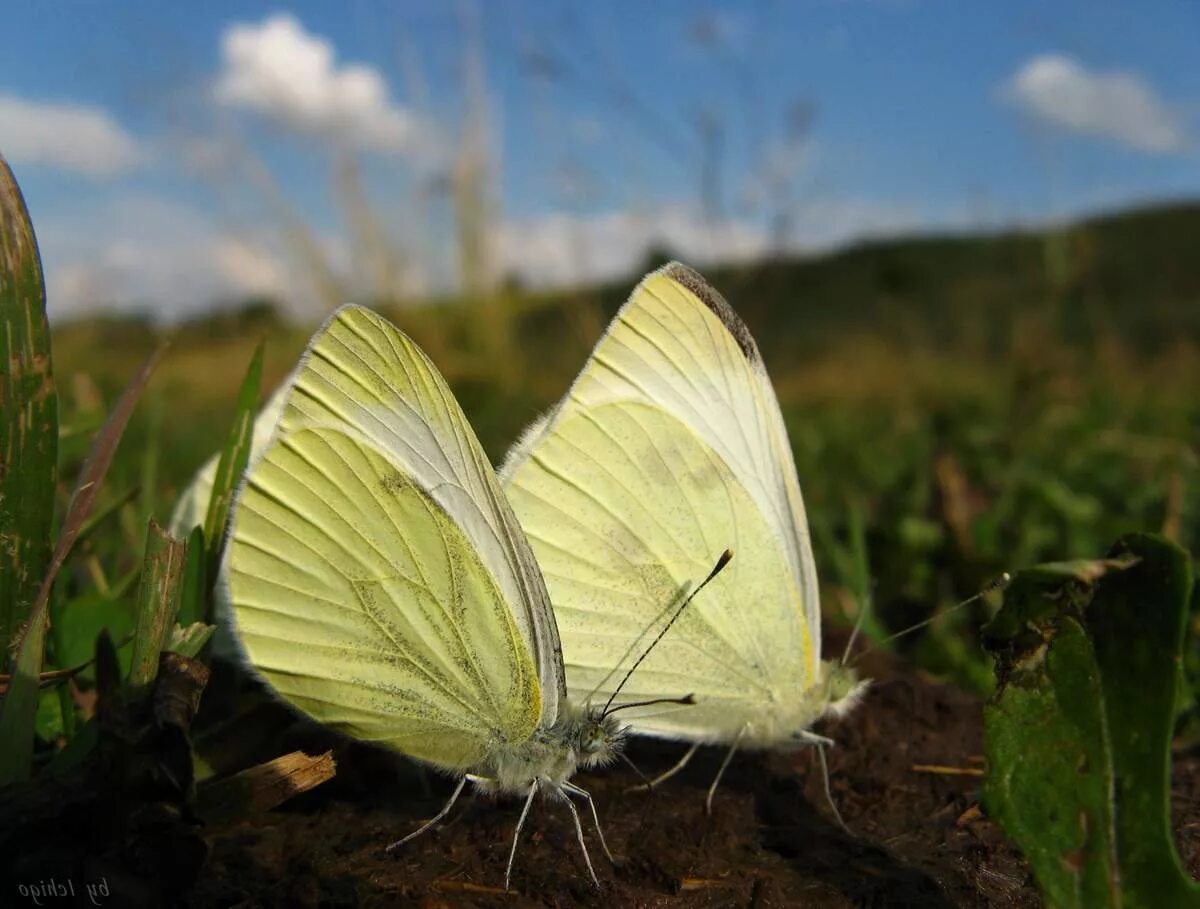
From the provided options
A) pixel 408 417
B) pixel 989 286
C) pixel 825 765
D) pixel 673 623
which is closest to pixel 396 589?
pixel 408 417

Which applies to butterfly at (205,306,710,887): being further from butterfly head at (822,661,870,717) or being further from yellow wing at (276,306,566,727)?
butterfly head at (822,661,870,717)

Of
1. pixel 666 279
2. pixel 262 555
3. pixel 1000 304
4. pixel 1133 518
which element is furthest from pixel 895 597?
pixel 1000 304

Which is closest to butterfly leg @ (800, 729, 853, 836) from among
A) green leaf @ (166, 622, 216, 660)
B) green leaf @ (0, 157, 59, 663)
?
green leaf @ (166, 622, 216, 660)

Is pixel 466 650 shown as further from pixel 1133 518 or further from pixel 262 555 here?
pixel 1133 518

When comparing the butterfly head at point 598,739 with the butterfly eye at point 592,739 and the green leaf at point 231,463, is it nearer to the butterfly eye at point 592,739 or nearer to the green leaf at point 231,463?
the butterfly eye at point 592,739

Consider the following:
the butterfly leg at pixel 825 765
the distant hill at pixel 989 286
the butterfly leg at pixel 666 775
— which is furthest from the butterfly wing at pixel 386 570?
the distant hill at pixel 989 286

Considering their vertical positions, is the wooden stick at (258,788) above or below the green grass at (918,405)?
below

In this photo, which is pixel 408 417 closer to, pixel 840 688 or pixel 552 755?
pixel 552 755

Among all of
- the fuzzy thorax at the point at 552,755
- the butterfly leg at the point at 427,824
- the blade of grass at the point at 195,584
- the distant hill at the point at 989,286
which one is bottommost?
the butterfly leg at the point at 427,824

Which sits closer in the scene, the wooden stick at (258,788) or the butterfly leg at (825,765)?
the wooden stick at (258,788)
